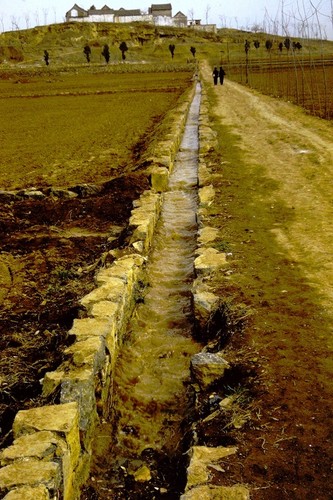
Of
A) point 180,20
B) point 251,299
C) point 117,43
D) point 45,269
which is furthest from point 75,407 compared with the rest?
point 180,20

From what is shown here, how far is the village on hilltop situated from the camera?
120m

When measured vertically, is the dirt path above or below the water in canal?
above

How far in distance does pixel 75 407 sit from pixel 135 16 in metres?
131

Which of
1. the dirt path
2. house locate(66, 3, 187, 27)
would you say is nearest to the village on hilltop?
house locate(66, 3, 187, 27)

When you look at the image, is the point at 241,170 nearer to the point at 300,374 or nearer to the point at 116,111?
the point at 300,374

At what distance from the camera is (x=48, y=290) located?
670 centimetres

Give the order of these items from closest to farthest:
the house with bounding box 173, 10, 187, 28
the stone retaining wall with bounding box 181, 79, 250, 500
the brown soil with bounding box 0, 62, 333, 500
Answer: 1. the stone retaining wall with bounding box 181, 79, 250, 500
2. the brown soil with bounding box 0, 62, 333, 500
3. the house with bounding box 173, 10, 187, 28

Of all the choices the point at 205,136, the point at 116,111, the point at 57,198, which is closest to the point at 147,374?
the point at 57,198

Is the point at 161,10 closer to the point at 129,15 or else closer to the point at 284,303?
the point at 129,15

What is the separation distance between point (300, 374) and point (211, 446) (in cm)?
103

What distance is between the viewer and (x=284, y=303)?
212 inches

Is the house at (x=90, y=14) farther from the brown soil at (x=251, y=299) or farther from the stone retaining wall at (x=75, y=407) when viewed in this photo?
the stone retaining wall at (x=75, y=407)

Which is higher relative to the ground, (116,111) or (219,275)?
(116,111)

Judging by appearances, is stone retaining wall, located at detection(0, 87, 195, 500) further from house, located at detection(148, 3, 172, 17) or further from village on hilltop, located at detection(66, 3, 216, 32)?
house, located at detection(148, 3, 172, 17)
